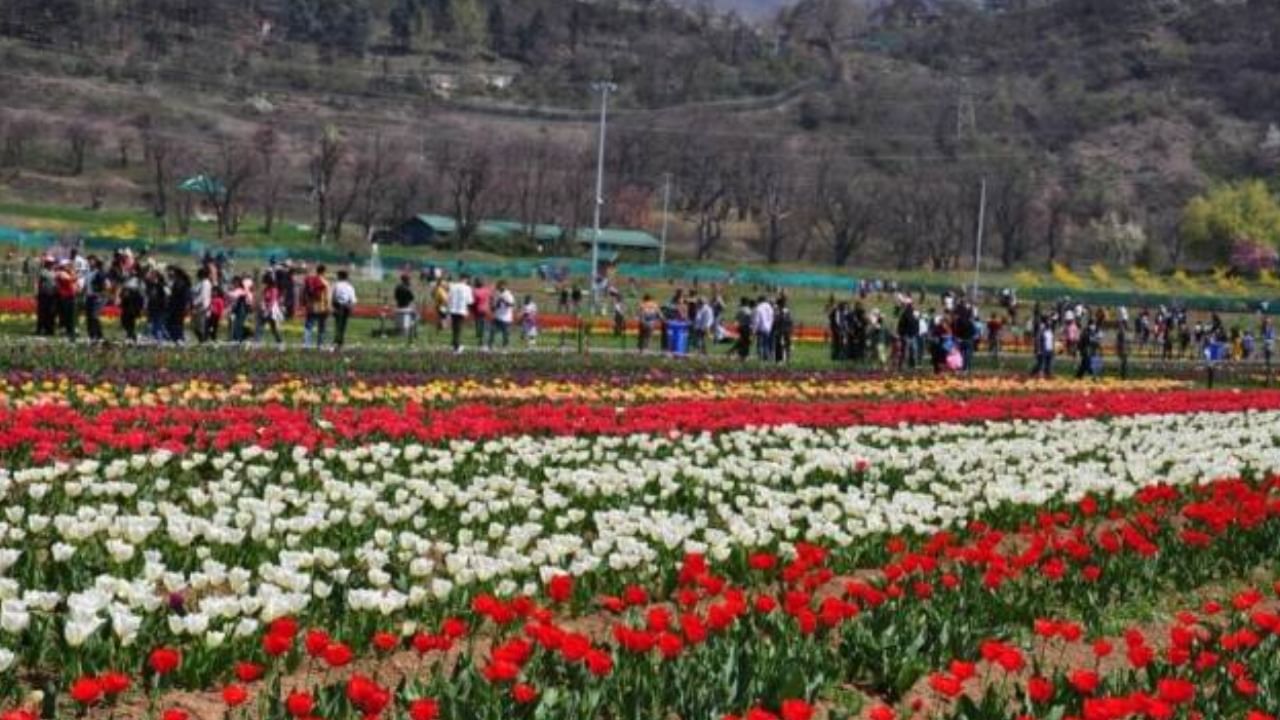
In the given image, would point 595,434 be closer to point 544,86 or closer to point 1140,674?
point 1140,674

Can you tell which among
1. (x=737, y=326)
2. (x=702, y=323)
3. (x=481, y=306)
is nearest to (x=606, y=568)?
(x=481, y=306)

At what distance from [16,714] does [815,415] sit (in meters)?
14.4

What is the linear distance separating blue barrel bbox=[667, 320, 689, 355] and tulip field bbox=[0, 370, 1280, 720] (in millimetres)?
18089

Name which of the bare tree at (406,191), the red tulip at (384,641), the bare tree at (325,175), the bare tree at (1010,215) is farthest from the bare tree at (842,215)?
the red tulip at (384,641)

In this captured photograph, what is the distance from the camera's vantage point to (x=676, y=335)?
35.6 meters

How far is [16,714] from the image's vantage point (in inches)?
193

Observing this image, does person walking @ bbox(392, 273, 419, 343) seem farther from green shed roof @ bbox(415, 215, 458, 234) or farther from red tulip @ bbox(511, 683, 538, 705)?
green shed roof @ bbox(415, 215, 458, 234)

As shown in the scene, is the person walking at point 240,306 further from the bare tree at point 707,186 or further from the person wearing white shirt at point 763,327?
the bare tree at point 707,186

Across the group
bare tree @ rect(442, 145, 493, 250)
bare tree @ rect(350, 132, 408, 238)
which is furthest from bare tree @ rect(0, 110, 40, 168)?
bare tree @ rect(442, 145, 493, 250)

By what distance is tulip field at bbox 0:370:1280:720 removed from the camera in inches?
244

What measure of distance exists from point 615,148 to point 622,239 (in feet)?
116

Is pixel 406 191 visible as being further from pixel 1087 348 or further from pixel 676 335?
pixel 1087 348

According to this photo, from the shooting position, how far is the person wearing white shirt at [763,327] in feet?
Answer: 111

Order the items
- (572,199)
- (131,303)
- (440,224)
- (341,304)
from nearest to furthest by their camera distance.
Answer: (131,303)
(341,304)
(440,224)
(572,199)
